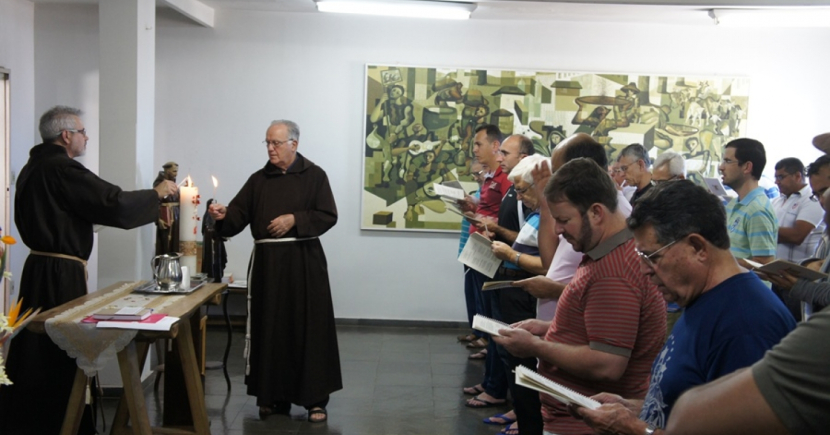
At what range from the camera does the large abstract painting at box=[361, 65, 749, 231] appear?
744cm

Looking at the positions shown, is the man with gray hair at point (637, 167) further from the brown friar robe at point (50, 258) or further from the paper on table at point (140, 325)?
the paper on table at point (140, 325)

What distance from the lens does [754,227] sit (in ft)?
14.8

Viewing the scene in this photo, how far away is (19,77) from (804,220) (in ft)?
21.0

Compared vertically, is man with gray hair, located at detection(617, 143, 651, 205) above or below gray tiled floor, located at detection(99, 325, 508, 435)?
above

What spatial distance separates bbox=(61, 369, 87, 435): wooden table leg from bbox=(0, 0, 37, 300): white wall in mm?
3305

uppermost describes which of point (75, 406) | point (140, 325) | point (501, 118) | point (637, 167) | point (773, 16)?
point (773, 16)

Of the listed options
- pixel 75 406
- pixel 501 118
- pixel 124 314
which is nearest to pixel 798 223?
pixel 501 118

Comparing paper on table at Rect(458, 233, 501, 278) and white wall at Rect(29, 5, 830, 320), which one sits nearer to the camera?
paper on table at Rect(458, 233, 501, 278)

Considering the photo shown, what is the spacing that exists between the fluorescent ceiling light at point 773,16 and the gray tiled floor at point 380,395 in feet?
11.8

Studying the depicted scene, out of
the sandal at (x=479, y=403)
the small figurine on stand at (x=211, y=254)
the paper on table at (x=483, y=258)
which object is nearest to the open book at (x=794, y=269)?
the paper on table at (x=483, y=258)

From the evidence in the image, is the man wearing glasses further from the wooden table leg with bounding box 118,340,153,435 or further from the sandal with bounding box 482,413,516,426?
the wooden table leg with bounding box 118,340,153,435

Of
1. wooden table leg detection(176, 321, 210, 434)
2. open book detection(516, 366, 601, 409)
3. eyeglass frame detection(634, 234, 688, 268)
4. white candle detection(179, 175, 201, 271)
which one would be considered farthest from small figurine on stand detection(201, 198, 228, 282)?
eyeglass frame detection(634, 234, 688, 268)

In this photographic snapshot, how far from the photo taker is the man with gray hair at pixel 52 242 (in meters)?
4.04

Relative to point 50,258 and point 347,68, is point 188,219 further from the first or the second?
point 347,68
